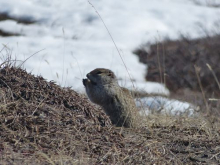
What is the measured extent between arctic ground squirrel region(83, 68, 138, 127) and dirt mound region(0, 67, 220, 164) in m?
0.34

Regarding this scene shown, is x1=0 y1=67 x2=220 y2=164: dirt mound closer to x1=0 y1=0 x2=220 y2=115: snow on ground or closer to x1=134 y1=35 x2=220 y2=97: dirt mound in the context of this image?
x1=0 y1=0 x2=220 y2=115: snow on ground

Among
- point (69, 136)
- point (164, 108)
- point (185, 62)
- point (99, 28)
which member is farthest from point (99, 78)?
point (99, 28)

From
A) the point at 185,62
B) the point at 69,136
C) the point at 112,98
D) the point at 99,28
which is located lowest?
the point at 69,136

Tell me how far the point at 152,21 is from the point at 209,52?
239 centimetres

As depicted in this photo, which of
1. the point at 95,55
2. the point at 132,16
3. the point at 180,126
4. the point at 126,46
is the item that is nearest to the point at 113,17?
the point at 132,16

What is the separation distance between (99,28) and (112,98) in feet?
25.7

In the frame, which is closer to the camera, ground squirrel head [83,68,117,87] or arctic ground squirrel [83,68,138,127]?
arctic ground squirrel [83,68,138,127]

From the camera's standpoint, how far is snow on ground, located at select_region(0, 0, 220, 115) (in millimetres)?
11297

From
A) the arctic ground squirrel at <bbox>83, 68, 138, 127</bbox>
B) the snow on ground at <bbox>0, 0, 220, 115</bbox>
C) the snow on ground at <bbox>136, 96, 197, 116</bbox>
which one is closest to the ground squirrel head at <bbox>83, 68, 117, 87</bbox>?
the arctic ground squirrel at <bbox>83, 68, 138, 127</bbox>

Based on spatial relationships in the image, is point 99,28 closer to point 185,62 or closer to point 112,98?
point 185,62

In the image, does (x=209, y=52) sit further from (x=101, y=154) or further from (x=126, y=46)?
(x=101, y=154)

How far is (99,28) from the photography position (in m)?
13.5

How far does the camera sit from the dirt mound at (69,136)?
4.20 m

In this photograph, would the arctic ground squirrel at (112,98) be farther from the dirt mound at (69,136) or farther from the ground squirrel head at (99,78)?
the dirt mound at (69,136)
